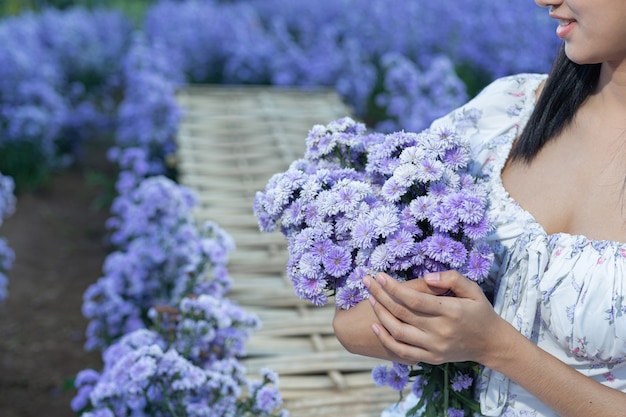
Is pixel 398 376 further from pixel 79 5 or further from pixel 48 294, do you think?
pixel 79 5

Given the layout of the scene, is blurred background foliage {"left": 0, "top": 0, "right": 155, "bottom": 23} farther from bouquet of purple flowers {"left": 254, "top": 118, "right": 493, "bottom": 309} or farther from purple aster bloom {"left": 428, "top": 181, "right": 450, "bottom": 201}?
purple aster bloom {"left": 428, "top": 181, "right": 450, "bottom": 201}

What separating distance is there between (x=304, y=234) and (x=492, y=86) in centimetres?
71

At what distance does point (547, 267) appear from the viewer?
5.65 ft

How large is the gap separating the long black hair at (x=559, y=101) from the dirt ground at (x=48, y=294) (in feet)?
6.66

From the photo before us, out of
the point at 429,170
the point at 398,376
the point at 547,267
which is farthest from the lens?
the point at 398,376

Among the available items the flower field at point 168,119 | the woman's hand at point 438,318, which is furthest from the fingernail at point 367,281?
the flower field at point 168,119

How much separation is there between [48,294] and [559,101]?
341 cm

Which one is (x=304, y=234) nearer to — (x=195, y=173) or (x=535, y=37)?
(x=195, y=173)

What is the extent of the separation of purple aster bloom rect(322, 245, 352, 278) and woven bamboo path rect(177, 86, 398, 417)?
99cm

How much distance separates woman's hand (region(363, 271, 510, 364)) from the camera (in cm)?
148

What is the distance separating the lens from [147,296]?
11.5ft

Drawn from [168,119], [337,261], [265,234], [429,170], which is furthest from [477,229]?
[168,119]

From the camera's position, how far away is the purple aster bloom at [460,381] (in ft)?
5.70

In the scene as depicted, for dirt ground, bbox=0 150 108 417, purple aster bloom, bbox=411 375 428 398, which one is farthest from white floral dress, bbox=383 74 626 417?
dirt ground, bbox=0 150 108 417
